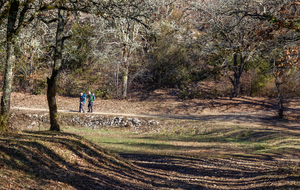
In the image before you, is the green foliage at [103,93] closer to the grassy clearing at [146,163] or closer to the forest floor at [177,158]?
the forest floor at [177,158]

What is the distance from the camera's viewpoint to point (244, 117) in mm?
26375

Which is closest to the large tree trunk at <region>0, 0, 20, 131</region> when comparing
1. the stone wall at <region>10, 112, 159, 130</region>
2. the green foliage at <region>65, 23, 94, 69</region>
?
the stone wall at <region>10, 112, 159, 130</region>

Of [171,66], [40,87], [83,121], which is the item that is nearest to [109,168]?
[83,121]

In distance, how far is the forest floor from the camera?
7.84 meters

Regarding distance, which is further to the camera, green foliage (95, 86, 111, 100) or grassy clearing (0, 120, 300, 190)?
green foliage (95, 86, 111, 100)

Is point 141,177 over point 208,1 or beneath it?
beneath

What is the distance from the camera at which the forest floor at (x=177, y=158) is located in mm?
7844

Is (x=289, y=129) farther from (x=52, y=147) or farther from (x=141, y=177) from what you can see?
(x=52, y=147)

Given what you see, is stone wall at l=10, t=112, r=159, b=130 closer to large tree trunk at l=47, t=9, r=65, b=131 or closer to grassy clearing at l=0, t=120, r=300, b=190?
grassy clearing at l=0, t=120, r=300, b=190

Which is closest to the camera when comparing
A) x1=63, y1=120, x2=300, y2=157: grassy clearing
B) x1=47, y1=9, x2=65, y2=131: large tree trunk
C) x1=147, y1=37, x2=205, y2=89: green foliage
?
x1=47, y1=9, x2=65, y2=131: large tree trunk

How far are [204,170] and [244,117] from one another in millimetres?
15453

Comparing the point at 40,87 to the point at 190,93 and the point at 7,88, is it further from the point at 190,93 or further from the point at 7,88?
the point at 7,88

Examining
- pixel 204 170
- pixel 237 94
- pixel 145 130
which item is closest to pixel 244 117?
pixel 237 94

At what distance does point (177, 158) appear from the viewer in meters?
14.0
